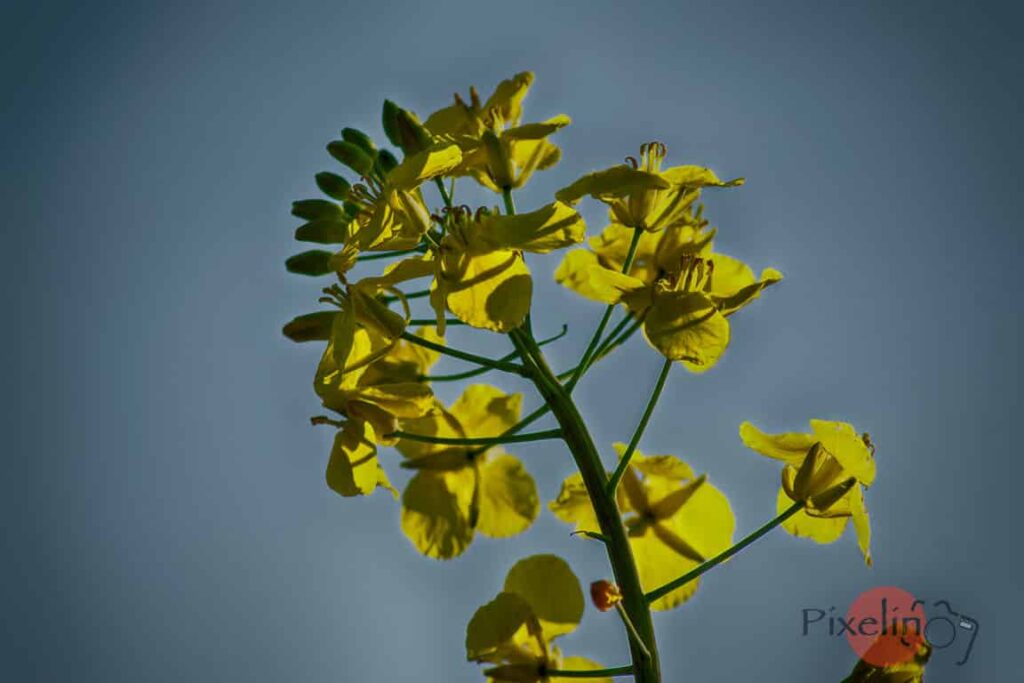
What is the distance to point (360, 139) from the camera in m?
2.53

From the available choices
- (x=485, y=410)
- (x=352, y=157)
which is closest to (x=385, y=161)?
(x=352, y=157)

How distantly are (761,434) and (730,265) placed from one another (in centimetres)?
44

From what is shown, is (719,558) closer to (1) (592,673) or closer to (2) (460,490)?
(1) (592,673)

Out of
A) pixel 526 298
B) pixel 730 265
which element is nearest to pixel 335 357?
pixel 526 298

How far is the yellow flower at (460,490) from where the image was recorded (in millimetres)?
2387

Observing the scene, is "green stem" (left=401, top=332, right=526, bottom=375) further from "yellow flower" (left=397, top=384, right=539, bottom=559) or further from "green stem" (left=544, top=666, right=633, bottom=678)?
"green stem" (left=544, top=666, right=633, bottom=678)

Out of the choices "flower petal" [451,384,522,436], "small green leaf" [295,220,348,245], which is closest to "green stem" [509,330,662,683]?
"flower petal" [451,384,522,436]

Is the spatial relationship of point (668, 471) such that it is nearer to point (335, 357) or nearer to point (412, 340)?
point (412, 340)

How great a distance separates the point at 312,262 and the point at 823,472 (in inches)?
47.6

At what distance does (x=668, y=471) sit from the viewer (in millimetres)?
2264

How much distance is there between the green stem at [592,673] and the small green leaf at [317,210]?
3.69 feet

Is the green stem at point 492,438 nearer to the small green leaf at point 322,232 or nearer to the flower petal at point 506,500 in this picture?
the flower petal at point 506,500

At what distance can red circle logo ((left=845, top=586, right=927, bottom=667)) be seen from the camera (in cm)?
194

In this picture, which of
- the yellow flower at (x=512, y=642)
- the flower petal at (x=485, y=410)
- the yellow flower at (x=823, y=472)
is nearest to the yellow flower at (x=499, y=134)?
the flower petal at (x=485, y=410)
